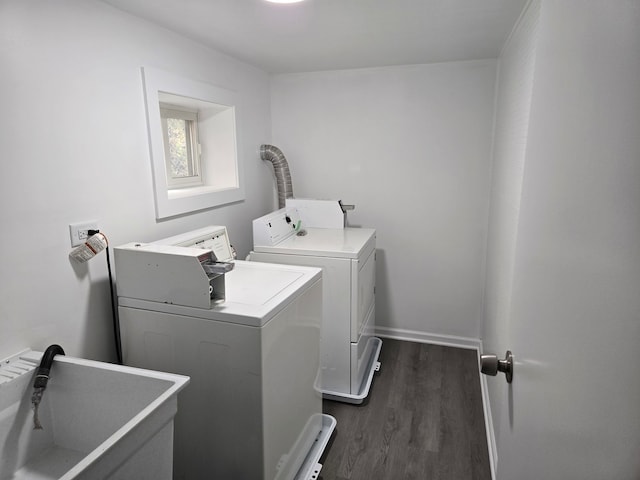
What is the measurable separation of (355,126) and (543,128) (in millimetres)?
2479

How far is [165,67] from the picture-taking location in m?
1.97

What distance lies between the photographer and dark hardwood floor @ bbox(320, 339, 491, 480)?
1924 mm

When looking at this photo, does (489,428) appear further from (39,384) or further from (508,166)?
(39,384)

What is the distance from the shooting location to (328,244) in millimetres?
2441

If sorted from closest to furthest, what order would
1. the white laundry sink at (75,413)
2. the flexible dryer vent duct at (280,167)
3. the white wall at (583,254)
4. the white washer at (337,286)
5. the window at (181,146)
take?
the white wall at (583,254)
the white laundry sink at (75,413)
the white washer at (337,286)
the window at (181,146)
the flexible dryer vent duct at (280,167)

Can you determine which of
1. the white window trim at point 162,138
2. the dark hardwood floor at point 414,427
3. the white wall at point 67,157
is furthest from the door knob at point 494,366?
the white window trim at point 162,138

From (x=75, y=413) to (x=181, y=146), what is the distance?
1780 millimetres

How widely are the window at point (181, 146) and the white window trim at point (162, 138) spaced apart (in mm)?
90

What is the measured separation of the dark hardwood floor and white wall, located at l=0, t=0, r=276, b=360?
1323 mm

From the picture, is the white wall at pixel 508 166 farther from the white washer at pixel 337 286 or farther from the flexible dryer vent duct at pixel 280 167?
the flexible dryer vent duct at pixel 280 167

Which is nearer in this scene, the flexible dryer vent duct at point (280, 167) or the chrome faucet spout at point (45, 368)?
the chrome faucet spout at point (45, 368)

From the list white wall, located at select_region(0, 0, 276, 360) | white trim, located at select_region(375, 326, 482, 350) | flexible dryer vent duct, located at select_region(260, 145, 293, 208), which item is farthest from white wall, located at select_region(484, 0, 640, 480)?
white trim, located at select_region(375, 326, 482, 350)

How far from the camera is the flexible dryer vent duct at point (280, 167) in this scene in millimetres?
3029

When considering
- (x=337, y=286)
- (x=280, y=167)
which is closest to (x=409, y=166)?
(x=280, y=167)
